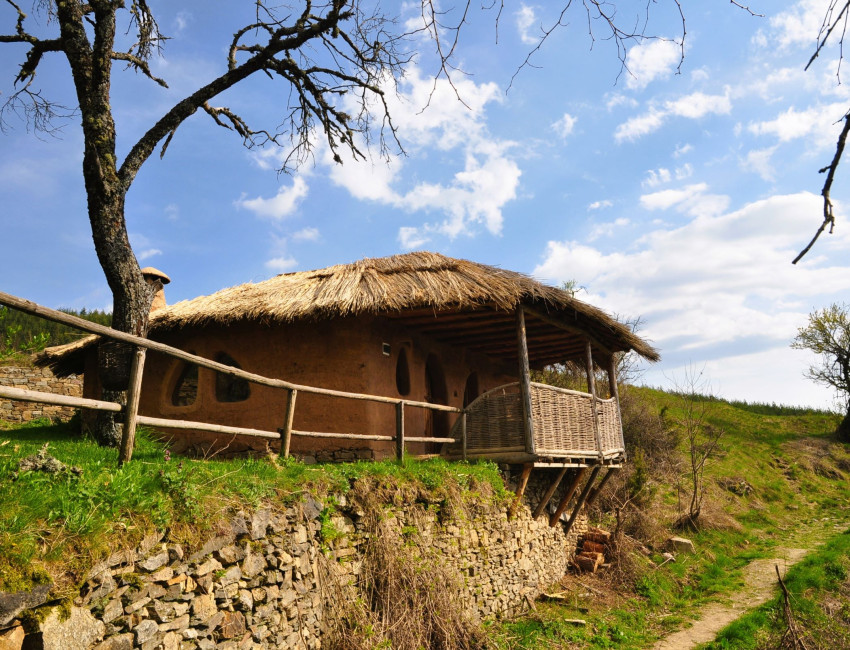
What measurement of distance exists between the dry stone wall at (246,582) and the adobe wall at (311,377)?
90.4 inches

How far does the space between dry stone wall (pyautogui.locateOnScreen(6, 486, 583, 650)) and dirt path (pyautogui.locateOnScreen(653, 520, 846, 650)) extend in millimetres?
3007

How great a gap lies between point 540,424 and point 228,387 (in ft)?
18.6

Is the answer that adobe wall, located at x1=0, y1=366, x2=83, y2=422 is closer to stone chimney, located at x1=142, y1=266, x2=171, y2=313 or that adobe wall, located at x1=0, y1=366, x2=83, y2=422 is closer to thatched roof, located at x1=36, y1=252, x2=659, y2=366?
stone chimney, located at x1=142, y1=266, x2=171, y2=313

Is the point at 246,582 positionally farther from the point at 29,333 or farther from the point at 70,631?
the point at 29,333

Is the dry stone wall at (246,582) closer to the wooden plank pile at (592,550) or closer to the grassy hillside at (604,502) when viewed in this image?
the grassy hillside at (604,502)

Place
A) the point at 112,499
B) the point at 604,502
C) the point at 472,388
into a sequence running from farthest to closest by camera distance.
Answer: the point at 604,502
the point at 472,388
the point at 112,499

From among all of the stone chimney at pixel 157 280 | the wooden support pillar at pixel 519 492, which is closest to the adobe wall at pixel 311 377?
the wooden support pillar at pixel 519 492

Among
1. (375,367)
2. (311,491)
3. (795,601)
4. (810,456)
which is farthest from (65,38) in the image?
(810,456)

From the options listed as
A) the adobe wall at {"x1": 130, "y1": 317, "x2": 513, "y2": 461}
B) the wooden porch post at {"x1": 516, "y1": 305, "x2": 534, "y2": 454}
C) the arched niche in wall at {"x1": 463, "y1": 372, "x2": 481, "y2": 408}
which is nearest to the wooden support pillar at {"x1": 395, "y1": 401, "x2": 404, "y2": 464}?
the adobe wall at {"x1": 130, "y1": 317, "x2": 513, "y2": 461}

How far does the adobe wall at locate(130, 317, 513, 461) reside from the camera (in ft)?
30.6

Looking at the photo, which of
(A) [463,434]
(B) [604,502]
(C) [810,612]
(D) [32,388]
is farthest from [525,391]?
(D) [32,388]

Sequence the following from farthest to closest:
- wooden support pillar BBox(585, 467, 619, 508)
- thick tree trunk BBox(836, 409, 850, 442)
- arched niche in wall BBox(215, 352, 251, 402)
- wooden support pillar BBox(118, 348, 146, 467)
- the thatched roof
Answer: thick tree trunk BBox(836, 409, 850, 442), wooden support pillar BBox(585, 467, 619, 508), arched niche in wall BBox(215, 352, 251, 402), the thatched roof, wooden support pillar BBox(118, 348, 146, 467)

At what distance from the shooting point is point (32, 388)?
55.7 feet

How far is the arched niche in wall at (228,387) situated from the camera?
10633 millimetres
